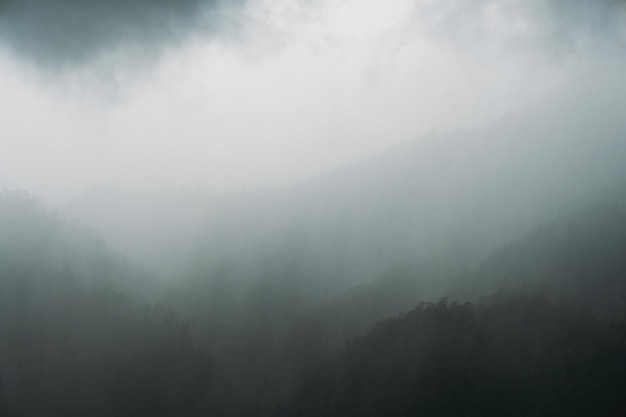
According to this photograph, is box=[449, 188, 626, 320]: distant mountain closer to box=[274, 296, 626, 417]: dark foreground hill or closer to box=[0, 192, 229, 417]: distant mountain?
box=[274, 296, 626, 417]: dark foreground hill

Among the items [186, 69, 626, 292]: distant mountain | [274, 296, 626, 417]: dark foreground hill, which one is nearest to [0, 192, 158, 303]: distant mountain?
[186, 69, 626, 292]: distant mountain

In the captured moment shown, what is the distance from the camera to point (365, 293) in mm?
50156

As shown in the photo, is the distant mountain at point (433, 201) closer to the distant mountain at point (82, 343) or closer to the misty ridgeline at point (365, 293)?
the misty ridgeline at point (365, 293)

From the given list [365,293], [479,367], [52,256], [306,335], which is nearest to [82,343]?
[52,256]

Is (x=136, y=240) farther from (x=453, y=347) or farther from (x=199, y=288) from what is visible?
(x=453, y=347)

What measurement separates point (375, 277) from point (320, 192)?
847 inches

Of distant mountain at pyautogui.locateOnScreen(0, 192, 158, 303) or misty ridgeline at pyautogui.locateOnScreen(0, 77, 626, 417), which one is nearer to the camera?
misty ridgeline at pyautogui.locateOnScreen(0, 77, 626, 417)

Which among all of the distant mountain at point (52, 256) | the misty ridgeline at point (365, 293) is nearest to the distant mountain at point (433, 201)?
the misty ridgeline at point (365, 293)

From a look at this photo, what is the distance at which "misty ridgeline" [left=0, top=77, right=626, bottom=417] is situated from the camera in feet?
107

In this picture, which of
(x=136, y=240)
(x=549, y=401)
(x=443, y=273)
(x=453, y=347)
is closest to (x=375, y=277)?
(x=443, y=273)

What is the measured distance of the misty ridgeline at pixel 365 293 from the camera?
32.7m

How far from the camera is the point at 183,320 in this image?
5309cm

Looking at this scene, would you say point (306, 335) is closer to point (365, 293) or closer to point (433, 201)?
point (365, 293)

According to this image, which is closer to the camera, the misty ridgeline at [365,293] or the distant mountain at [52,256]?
the misty ridgeline at [365,293]
